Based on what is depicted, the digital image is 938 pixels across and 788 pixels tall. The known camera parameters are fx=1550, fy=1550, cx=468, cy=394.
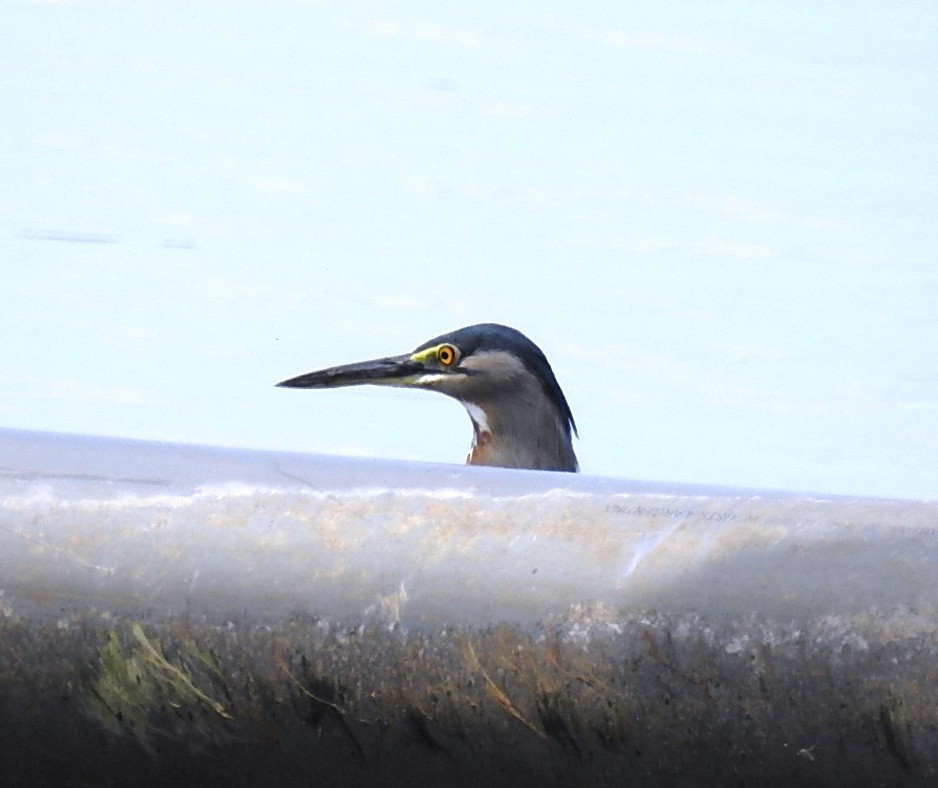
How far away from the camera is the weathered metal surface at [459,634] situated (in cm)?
78

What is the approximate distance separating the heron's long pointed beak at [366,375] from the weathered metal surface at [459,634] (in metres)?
2.71

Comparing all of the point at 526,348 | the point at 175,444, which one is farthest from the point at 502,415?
the point at 175,444

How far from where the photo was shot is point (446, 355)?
3705mm

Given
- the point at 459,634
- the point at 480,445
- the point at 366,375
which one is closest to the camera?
the point at 459,634

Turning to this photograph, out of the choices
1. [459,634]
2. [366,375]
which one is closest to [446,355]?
[366,375]

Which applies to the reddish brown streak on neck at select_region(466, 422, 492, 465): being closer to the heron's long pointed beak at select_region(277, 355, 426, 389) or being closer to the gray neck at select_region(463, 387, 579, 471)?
the gray neck at select_region(463, 387, 579, 471)

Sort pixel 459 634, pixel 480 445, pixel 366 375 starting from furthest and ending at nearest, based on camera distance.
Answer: pixel 480 445 → pixel 366 375 → pixel 459 634

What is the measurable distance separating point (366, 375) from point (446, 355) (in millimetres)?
198

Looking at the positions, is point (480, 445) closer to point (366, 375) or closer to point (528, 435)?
point (528, 435)

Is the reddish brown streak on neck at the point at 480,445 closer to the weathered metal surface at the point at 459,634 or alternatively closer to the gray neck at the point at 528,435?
the gray neck at the point at 528,435

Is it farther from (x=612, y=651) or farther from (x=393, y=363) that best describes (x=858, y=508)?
(x=393, y=363)

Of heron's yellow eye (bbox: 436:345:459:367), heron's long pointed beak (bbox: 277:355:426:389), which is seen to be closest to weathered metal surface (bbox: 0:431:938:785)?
heron's long pointed beak (bbox: 277:355:426:389)

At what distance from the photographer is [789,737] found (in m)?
0.78

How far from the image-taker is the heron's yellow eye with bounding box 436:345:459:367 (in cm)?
369
